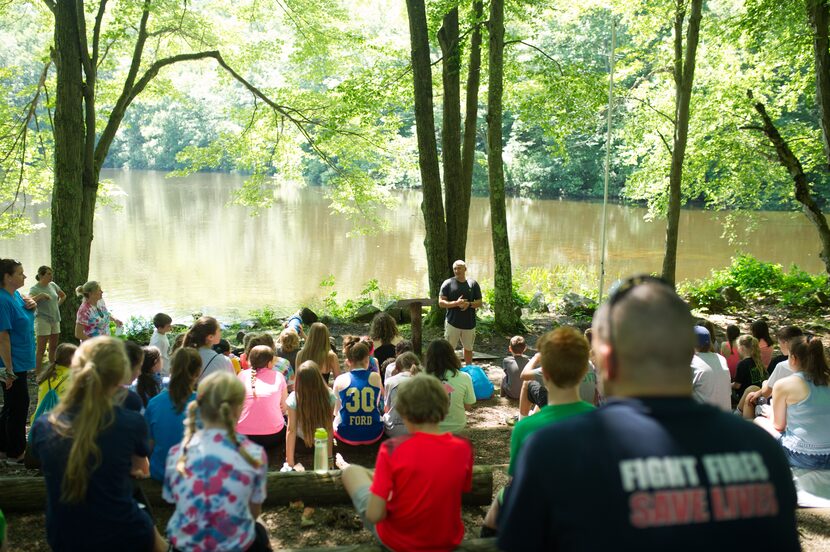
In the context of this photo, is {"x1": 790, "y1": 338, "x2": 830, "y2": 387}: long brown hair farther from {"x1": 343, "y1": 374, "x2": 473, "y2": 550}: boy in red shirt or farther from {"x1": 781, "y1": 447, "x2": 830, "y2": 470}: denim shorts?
{"x1": 343, "y1": 374, "x2": 473, "y2": 550}: boy in red shirt

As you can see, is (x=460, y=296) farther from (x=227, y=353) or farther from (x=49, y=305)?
(x=49, y=305)

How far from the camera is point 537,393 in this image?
16.0 ft

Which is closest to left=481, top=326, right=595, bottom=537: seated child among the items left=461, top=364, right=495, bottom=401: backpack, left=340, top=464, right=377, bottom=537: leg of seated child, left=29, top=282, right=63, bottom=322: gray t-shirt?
left=340, top=464, right=377, bottom=537: leg of seated child

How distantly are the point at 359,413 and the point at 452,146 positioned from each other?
23.3 ft

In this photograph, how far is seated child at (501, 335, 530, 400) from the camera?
→ 275 inches

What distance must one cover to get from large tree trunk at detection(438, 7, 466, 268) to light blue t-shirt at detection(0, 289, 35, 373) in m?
6.88

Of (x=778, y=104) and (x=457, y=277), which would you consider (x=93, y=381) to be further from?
(x=778, y=104)

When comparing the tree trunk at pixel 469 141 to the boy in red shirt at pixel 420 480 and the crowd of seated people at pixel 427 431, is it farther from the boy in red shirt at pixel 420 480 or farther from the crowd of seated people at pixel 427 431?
the boy in red shirt at pixel 420 480

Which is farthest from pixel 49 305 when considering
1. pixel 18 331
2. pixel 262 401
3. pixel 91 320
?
pixel 262 401

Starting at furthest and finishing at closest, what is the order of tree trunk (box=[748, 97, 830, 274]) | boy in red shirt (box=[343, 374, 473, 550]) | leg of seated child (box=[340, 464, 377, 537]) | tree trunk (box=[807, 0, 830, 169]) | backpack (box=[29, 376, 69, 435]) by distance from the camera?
tree trunk (box=[748, 97, 830, 274])
tree trunk (box=[807, 0, 830, 169])
backpack (box=[29, 376, 69, 435])
leg of seated child (box=[340, 464, 377, 537])
boy in red shirt (box=[343, 374, 473, 550])

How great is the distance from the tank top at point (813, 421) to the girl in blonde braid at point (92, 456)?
14.1ft

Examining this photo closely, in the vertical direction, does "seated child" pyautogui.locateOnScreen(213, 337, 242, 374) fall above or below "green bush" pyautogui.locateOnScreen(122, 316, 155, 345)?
above

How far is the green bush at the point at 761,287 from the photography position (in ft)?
43.6

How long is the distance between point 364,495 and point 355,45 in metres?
11.7
